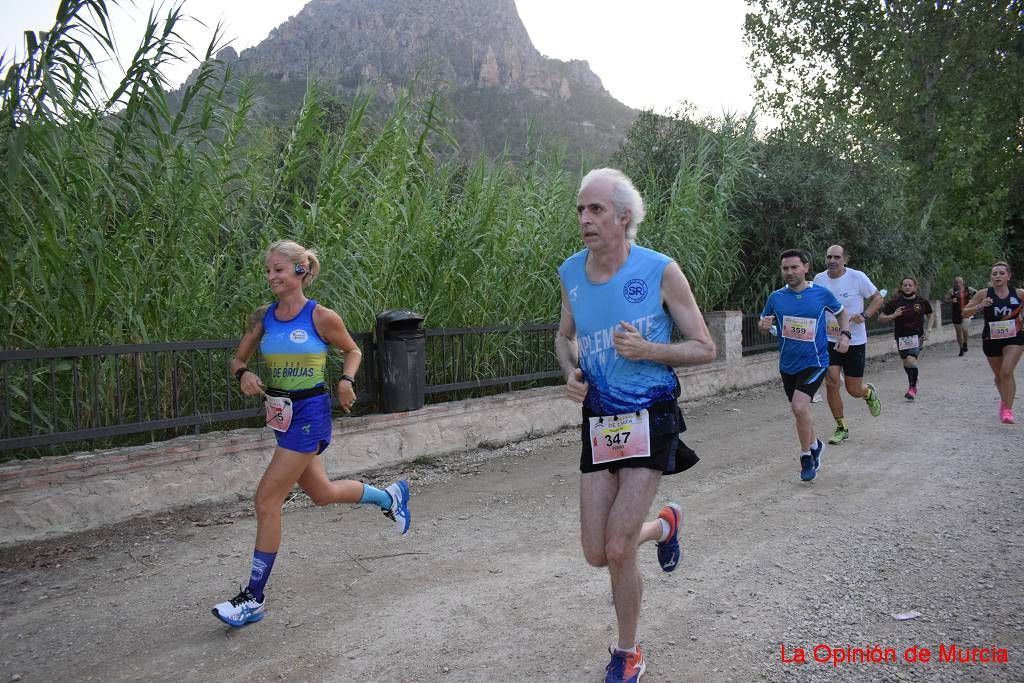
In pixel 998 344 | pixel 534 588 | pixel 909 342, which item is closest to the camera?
pixel 534 588

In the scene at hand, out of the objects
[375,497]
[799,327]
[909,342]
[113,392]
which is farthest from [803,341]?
[909,342]

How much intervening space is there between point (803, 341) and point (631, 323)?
13.9 ft

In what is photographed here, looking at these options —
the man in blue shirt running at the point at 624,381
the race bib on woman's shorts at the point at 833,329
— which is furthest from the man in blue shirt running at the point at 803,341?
the man in blue shirt running at the point at 624,381

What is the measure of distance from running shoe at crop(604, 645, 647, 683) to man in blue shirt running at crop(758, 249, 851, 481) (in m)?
3.95

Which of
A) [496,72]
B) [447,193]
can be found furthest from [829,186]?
A: [496,72]

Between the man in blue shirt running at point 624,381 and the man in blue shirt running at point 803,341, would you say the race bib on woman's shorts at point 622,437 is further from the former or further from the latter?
the man in blue shirt running at point 803,341

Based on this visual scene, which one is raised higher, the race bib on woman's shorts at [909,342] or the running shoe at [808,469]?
the race bib on woman's shorts at [909,342]

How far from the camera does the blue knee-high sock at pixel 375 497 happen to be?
4.66m

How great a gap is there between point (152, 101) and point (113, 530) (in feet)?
9.75

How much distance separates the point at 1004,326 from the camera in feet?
30.1

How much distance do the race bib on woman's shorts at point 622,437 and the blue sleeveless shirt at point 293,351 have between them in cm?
166

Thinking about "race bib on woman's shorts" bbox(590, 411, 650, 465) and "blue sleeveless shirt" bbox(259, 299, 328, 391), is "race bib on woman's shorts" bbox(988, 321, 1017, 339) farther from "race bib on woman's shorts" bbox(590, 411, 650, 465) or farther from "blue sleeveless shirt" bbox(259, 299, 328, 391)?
"blue sleeveless shirt" bbox(259, 299, 328, 391)

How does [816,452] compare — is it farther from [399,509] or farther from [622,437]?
[622,437]

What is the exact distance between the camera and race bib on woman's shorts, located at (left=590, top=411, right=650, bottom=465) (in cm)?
298
